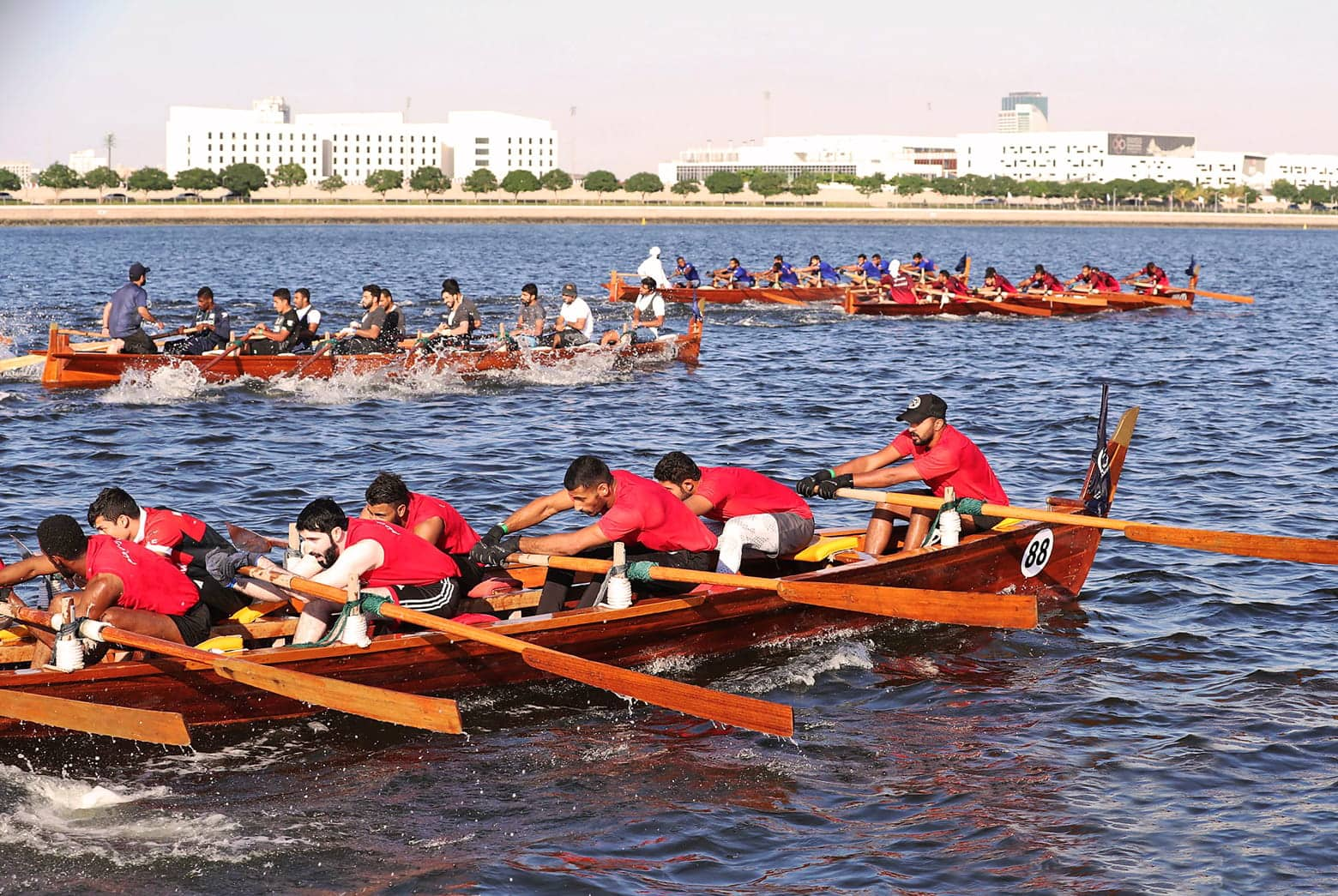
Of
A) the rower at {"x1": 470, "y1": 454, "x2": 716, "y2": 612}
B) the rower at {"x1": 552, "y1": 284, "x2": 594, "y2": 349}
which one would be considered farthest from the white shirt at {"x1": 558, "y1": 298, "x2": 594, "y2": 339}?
the rower at {"x1": 470, "y1": 454, "x2": 716, "y2": 612}

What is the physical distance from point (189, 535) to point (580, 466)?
3.08 meters

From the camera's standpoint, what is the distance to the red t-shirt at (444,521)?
11289mm

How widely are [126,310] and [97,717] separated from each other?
16.6m

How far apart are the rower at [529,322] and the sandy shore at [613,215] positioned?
124m

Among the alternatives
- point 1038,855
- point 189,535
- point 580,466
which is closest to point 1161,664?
point 1038,855

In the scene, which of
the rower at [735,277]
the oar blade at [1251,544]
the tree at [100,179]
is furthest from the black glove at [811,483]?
the tree at [100,179]

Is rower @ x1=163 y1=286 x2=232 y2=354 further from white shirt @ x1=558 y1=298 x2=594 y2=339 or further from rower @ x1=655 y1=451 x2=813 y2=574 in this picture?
rower @ x1=655 y1=451 x2=813 y2=574

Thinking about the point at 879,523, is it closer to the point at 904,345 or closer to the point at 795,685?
the point at 795,685

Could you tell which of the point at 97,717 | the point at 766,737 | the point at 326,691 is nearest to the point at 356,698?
the point at 326,691

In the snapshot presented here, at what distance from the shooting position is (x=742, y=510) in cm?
1252

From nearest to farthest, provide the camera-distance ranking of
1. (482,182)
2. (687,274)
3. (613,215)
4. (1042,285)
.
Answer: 1. (687,274)
2. (1042,285)
3. (613,215)
4. (482,182)

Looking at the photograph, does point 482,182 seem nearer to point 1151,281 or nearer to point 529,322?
point 1151,281

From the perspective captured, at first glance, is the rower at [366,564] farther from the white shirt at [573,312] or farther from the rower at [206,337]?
the white shirt at [573,312]

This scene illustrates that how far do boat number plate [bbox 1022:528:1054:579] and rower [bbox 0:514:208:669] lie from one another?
7.40 m
